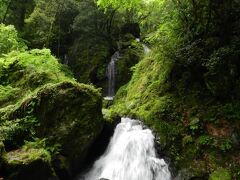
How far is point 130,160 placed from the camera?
10.2 meters

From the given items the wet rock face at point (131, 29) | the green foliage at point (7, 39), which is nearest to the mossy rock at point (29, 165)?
the green foliage at point (7, 39)

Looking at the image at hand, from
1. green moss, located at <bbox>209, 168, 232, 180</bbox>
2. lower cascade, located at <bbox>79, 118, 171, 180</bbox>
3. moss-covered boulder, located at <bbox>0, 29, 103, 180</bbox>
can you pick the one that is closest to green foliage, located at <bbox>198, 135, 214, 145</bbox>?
green moss, located at <bbox>209, 168, 232, 180</bbox>

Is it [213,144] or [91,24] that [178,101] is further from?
[91,24]

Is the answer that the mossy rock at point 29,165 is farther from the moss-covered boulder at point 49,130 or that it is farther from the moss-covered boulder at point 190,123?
the moss-covered boulder at point 190,123

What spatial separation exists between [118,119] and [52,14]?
46.2 feet

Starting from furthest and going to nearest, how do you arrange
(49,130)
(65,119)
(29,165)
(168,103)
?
(168,103) < (65,119) < (49,130) < (29,165)

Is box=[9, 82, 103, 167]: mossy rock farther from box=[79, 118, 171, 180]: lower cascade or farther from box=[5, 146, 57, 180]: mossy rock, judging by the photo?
box=[5, 146, 57, 180]: mossy rock

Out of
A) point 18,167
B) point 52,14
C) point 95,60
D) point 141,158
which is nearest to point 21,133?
point 18,167

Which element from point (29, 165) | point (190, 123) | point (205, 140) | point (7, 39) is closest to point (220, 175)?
point (205, 140)

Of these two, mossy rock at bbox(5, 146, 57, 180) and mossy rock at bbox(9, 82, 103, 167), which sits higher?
mossy rock at bbox(9, 82, 103, 167)

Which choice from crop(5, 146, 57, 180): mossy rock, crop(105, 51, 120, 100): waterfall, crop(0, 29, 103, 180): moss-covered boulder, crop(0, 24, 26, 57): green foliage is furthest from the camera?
crop(105, 51, 120, 100): waterfall

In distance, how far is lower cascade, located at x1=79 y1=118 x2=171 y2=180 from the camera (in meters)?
9.67

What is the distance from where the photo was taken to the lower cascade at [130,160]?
31.7 feet

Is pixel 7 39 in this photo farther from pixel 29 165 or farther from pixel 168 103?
pixel 29 165
